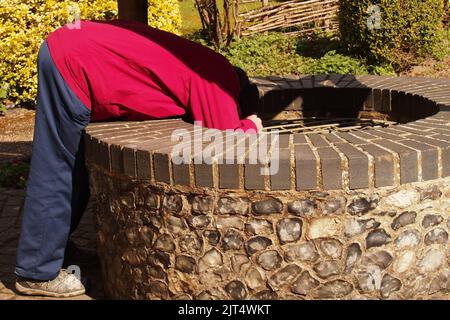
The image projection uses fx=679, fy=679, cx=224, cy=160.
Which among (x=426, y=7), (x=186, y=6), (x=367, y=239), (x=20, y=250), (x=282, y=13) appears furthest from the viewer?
(x=186, y=6)

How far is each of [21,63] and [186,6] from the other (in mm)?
11709

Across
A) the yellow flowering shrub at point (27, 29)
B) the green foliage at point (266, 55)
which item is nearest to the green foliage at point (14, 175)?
the yellow flowering shrub at point (27, 29)

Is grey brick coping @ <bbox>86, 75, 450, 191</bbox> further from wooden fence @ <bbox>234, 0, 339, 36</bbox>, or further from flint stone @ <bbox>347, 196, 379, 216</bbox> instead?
wooden fence @ <bbox>234, 0, 339, 36</bbox>

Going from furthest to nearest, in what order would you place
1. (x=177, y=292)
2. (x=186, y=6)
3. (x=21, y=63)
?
(x=186, y=6)
(x=21, y=63)
(x=177, y=292)

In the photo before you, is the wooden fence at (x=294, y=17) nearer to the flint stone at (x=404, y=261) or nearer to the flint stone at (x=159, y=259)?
the flint stone at (x=159, y=259)

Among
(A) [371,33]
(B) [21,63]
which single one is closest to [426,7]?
(A) [371,33]

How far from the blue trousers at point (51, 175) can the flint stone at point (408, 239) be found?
1.70 meters

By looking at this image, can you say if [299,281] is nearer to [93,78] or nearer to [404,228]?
[404,228]

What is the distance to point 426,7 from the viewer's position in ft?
32.1

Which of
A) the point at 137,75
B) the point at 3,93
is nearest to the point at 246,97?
the point at 137,75

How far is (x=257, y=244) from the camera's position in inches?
117

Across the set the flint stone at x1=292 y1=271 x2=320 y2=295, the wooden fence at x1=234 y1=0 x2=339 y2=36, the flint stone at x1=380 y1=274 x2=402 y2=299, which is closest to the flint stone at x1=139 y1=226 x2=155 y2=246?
the flint stone at x1=292 y1=271 x2=320 y2=295

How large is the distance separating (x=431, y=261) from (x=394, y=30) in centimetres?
718

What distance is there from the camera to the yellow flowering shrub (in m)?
8.78
